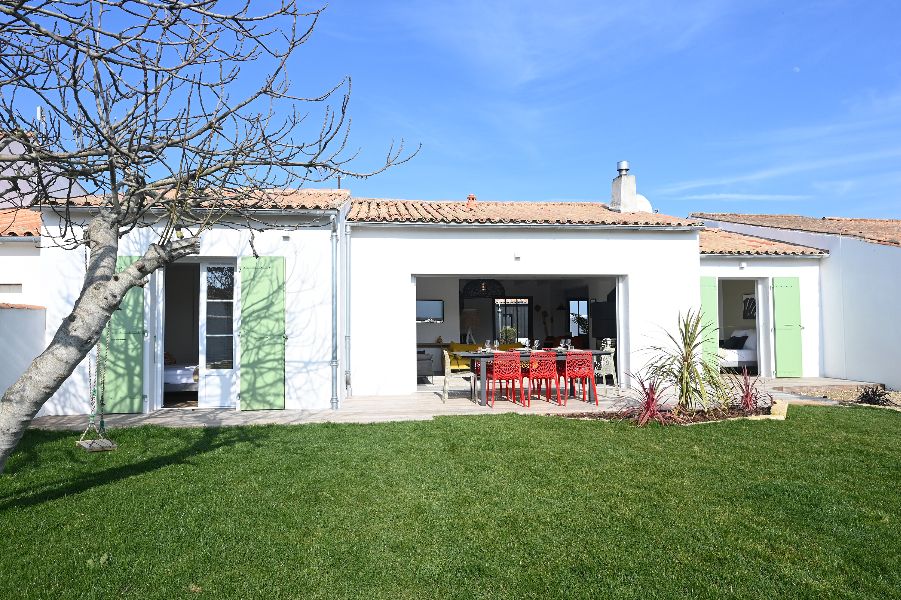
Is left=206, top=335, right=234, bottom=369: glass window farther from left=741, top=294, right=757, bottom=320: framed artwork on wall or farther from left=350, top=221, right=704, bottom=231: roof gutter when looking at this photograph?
left=741, top=294, right=757, bottom=320: framed artwork on wall

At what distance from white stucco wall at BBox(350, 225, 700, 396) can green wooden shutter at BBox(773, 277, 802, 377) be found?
9.42ft

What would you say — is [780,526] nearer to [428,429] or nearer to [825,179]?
[428,429]

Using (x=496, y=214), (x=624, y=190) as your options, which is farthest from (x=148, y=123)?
(x=624, y=190)

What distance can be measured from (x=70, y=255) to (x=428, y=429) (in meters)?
5.96

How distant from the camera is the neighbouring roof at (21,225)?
9.31 m

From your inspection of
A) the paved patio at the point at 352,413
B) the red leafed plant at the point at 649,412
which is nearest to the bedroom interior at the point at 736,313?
the paved patio at the point at 352,413

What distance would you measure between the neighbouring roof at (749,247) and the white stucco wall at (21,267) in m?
12.5

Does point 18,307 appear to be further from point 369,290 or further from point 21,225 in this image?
point 369,290

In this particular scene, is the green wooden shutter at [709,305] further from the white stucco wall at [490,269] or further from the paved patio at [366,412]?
the paved patio at [366,412]

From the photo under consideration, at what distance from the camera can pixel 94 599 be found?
298 centimetres

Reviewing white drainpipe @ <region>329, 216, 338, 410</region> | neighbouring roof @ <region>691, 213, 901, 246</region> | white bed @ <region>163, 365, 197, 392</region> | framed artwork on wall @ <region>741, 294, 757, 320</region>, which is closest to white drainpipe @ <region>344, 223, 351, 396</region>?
white drainpipe @ <region>329, 216, 338, 410</region>

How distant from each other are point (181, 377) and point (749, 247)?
12.0 m

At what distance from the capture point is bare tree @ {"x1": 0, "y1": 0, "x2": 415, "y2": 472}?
10.8 ft

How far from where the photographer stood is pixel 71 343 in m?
3.21
